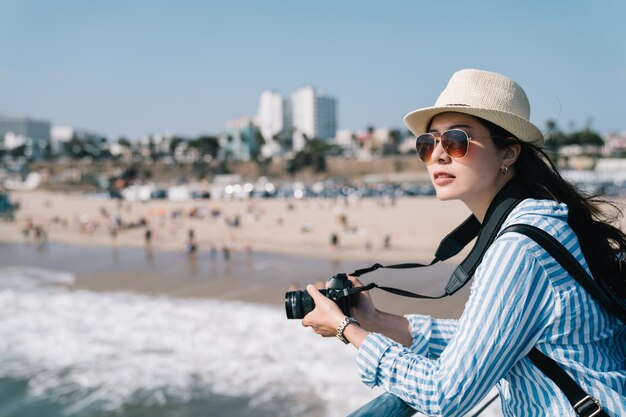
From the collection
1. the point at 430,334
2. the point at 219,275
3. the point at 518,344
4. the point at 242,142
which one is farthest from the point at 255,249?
the point at 242,142

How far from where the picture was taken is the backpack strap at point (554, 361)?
1.22 metres

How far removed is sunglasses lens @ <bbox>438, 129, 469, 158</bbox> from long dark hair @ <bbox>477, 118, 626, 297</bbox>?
0.07 meters

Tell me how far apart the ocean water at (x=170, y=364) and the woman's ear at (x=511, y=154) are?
267 inches

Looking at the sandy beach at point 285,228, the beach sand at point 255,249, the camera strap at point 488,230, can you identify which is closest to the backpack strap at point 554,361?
the camera strap at point 488,230

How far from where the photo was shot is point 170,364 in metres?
10.2

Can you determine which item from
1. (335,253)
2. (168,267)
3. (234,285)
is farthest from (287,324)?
(335,253)

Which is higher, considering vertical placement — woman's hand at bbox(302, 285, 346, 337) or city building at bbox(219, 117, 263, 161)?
city building at bbox(219, 117, 263, 161)

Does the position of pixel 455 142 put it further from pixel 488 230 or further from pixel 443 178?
pixel 488 230

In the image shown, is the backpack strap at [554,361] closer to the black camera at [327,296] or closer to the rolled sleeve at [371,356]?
the rolled sleeve at [371,356]

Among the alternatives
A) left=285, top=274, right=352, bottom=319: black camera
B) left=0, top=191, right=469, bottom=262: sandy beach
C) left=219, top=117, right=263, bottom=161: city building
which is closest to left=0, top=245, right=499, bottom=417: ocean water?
left=285, top=274, right=352, bottom=319: black camera

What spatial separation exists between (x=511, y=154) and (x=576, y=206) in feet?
0.66

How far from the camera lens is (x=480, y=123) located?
5.05 ft

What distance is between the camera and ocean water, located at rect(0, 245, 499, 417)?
8414 millimetres

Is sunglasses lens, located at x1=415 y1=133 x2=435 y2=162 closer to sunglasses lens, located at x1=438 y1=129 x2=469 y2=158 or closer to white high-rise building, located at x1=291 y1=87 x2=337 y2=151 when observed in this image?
sunglasses lens, located at x1=438 y1=129 x2=469 y2=158
